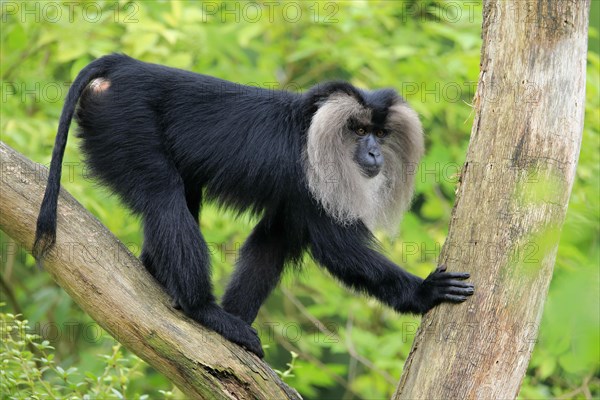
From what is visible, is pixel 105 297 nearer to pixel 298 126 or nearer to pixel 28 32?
pixel 298 126

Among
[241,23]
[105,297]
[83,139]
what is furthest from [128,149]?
[241,23]

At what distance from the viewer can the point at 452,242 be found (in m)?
4.06

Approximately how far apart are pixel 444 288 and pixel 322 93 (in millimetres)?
1659

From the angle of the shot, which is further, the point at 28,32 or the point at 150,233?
the point at 28,32

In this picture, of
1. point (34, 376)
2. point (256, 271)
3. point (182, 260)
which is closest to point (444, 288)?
point (182, 260)

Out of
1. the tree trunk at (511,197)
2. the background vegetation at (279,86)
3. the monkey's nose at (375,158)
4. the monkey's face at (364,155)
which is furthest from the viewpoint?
the background vegetation at (279,86)

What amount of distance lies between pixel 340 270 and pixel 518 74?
1697 mm

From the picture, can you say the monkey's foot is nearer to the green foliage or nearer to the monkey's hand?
the green foliage

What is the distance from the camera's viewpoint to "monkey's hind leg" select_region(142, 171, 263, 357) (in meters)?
4.39

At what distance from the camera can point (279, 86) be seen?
7816 mm

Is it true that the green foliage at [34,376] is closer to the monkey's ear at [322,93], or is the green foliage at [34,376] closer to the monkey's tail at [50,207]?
the monkey's tail at [50,207]

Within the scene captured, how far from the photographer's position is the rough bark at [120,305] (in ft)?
13.2

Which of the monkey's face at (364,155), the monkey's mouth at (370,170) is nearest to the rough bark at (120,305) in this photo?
the monkey's face at (364,155)

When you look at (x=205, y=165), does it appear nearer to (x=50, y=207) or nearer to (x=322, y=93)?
(x=322, y=93)
